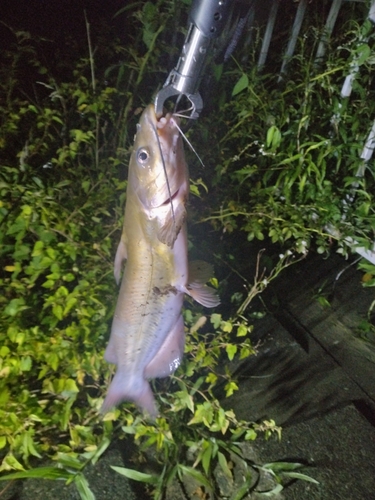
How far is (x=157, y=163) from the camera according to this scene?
1414 mm

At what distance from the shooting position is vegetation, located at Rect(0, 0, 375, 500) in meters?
2.19

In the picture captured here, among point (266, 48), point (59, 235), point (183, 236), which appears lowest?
point (59, 235)

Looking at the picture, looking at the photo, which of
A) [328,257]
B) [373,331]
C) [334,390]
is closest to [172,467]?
[334,390]

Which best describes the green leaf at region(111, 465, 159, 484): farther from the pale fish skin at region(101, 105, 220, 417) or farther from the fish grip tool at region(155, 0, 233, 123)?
the fish grip tool at region(155, 0, 233, 123)

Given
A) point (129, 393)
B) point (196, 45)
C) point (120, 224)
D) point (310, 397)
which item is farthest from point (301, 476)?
point (196, 45)

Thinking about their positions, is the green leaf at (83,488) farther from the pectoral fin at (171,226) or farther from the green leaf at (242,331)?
the pectoral fin at (171,226)

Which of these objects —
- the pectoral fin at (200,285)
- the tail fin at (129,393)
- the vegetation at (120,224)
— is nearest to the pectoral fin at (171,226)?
the pectoral fin at (200,285)

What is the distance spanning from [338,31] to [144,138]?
130 inches

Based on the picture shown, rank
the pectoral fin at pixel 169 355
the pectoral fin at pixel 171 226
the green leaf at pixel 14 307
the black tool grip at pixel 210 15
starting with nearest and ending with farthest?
the black tool grip at pixel 210 15
the pectoral fin at pixel 171 226
the pectoral fin at pixel 169 355
the green leaf at pixel 14 307

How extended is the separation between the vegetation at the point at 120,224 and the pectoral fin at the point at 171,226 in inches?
33.1

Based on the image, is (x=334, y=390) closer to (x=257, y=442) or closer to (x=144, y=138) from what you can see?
Answer: (x=257, y=442)

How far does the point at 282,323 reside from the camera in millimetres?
3350

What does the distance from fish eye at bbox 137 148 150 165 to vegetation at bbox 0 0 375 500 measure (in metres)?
0.95

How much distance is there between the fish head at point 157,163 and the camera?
1.38 meters
